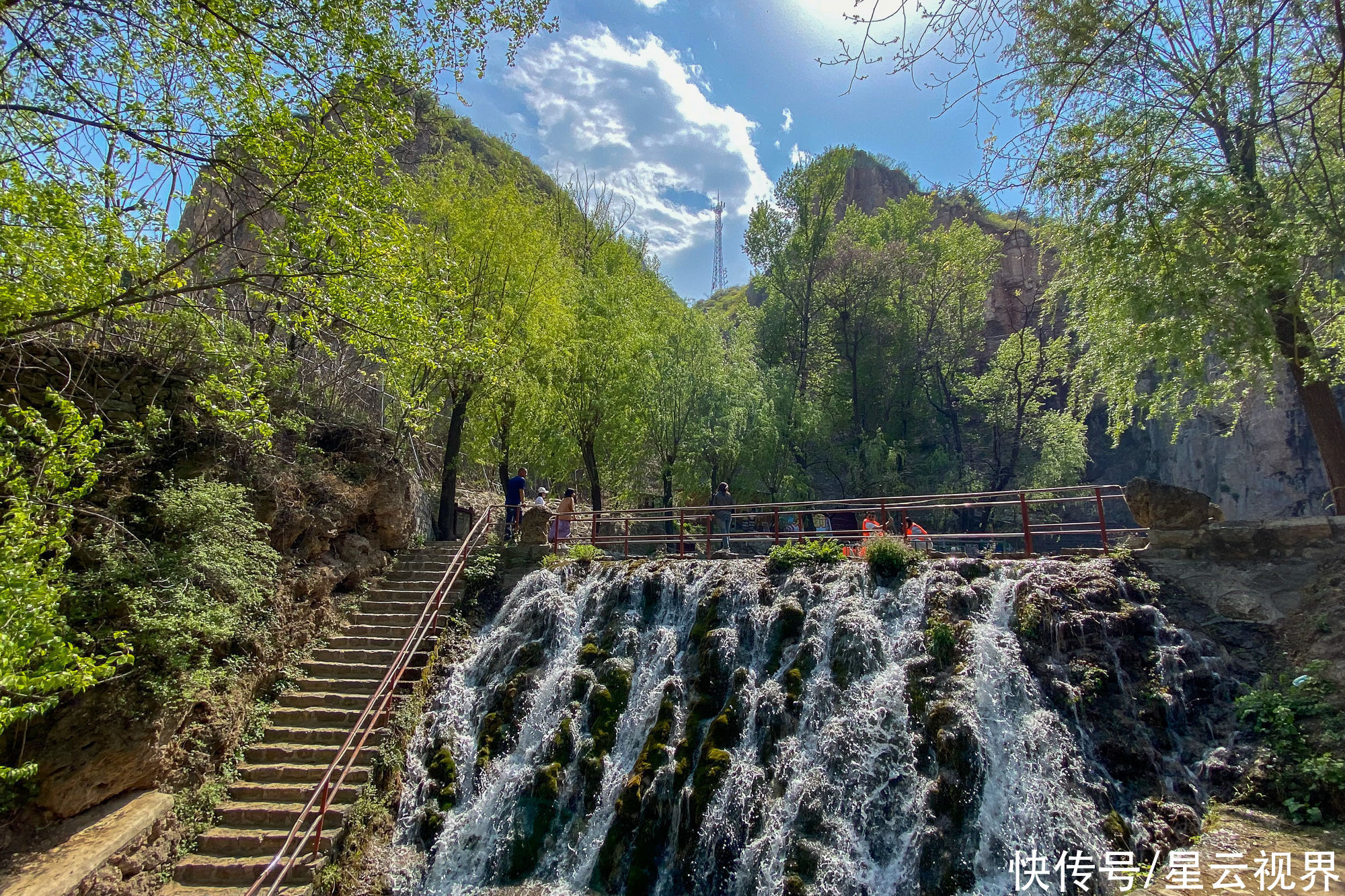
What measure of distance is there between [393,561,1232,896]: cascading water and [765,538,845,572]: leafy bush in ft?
0.98

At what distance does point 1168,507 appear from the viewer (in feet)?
29.3

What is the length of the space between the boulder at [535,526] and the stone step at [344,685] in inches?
146

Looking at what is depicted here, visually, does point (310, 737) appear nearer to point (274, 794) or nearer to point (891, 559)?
point (274, 794)

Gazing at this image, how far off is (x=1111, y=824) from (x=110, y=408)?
44.0 feet

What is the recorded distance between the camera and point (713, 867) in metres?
7.18

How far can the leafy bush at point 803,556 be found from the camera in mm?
10633

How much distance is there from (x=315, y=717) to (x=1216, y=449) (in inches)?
1213

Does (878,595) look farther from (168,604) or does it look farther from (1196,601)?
(168,604)

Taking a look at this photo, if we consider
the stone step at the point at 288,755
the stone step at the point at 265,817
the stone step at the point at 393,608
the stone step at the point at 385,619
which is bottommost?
the stone step at the point at 265,817

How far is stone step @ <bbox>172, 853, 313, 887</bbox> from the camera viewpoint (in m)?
7.33

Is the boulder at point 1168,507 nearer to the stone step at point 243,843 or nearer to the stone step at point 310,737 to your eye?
the stone step at point 310,737

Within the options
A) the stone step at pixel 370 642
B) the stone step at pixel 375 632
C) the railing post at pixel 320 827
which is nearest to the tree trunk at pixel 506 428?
the stone step at pixel 375 632

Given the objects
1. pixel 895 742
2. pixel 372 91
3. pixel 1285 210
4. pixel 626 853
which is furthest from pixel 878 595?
pixel 372 91

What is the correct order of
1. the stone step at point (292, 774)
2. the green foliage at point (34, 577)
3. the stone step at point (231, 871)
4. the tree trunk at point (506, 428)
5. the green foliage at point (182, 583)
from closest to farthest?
the green foliage at point (34, 577), the stone step at point (231, 871), the green foliage at point (182, 583), the stone step at point (292, 774), the tree trunk at point (506, 428)
